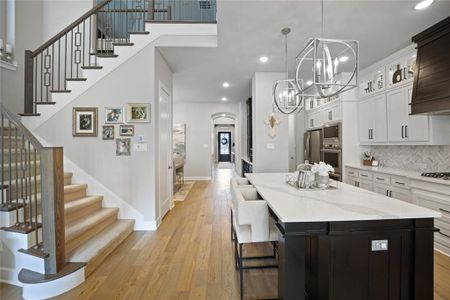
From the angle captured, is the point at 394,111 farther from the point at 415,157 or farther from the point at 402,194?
the point at 402,194

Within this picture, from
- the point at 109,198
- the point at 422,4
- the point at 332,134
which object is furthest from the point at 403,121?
the point at 109,198

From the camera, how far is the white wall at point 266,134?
488 centimetres

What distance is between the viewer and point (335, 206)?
167cm

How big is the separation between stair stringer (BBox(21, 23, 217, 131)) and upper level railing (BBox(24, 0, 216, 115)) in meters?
0.11

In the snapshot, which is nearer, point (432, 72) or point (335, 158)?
point (432, 72)

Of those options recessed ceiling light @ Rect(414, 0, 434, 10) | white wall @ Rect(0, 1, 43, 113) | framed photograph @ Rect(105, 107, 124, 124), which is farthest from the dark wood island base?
white wall @ Rect(0, 1, 43, 113)

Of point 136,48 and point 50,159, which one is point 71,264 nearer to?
point 50,159

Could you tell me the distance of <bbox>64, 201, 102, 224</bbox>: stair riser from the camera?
111 inches

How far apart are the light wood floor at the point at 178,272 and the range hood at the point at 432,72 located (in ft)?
6.07

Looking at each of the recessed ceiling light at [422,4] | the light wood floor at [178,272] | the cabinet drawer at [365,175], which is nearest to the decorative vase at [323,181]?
the light wood floor at [178,272]

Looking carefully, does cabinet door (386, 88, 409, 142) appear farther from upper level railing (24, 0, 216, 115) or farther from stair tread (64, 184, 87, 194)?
stair tread (64, 184, 87, 194)

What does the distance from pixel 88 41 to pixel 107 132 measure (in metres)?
2.48

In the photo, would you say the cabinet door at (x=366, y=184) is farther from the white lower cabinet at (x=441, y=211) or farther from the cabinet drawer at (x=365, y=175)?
the white lower cabinet at (x=441, y=211)

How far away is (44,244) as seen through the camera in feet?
6.84
